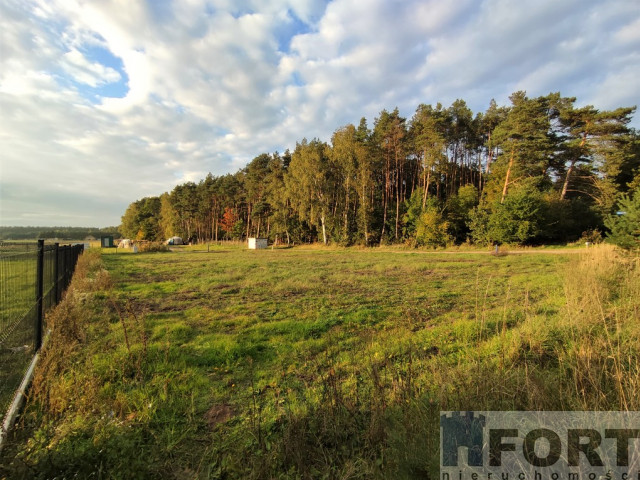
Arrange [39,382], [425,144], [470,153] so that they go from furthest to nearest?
[470,153] → [425,144] → [39,382]

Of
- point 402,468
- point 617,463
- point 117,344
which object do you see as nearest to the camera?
point 617,463

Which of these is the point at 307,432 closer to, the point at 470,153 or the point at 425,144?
the point at 425,144

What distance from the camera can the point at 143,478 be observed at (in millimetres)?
2176

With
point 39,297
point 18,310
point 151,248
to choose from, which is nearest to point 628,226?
point 18,310

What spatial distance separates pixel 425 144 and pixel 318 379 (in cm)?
3591

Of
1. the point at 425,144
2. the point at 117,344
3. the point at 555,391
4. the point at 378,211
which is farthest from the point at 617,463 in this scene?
the point at 378,211

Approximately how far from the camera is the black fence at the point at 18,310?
10.8 ft

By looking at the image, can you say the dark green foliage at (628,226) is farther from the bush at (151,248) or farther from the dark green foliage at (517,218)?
the bush at (151,248)

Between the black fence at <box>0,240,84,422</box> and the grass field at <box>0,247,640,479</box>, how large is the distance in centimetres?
29

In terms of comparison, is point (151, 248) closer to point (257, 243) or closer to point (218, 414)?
point (257, 243)

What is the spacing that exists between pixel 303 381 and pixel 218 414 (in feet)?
3.74

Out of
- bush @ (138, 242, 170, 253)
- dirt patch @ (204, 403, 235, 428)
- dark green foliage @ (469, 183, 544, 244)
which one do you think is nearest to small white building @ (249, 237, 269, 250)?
bush @ (138, 242, 170, 253)
